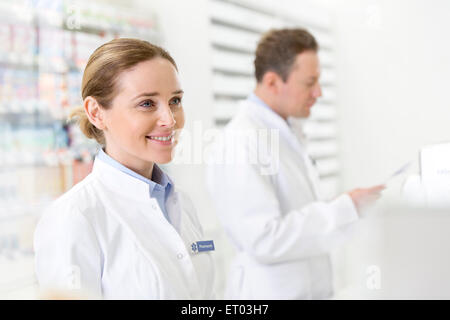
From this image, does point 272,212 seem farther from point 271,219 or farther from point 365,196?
point 365,196

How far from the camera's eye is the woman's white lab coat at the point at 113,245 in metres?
0.51

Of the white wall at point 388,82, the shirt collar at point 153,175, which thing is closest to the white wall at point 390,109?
the white wall at point 388,82

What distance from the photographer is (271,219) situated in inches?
41.9

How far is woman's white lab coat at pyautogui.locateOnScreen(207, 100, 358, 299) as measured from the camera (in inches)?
42.0

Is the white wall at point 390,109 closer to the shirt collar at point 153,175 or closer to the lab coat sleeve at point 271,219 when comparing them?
the lab coat sleeve at point 271,219

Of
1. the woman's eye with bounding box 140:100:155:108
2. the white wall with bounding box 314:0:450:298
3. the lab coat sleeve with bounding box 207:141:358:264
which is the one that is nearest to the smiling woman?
the woman's eye with bounding box 140:100:155:108

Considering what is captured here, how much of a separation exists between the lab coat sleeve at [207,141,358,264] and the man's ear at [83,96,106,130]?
1.83 ft

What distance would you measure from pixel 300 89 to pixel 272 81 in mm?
70

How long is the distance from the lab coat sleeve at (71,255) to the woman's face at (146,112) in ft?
0.32

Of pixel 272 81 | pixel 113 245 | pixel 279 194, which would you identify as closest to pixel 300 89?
pixel 272 81

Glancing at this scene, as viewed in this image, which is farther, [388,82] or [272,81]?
[388,82]

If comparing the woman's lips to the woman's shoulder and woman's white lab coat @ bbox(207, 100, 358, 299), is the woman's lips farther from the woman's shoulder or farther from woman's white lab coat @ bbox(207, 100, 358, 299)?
woman's white lab coat @ bbox(207, 100, 358, 299)

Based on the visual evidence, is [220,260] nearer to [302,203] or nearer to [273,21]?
[302,203]

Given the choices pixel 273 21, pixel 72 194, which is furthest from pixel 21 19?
pixel 72 194
